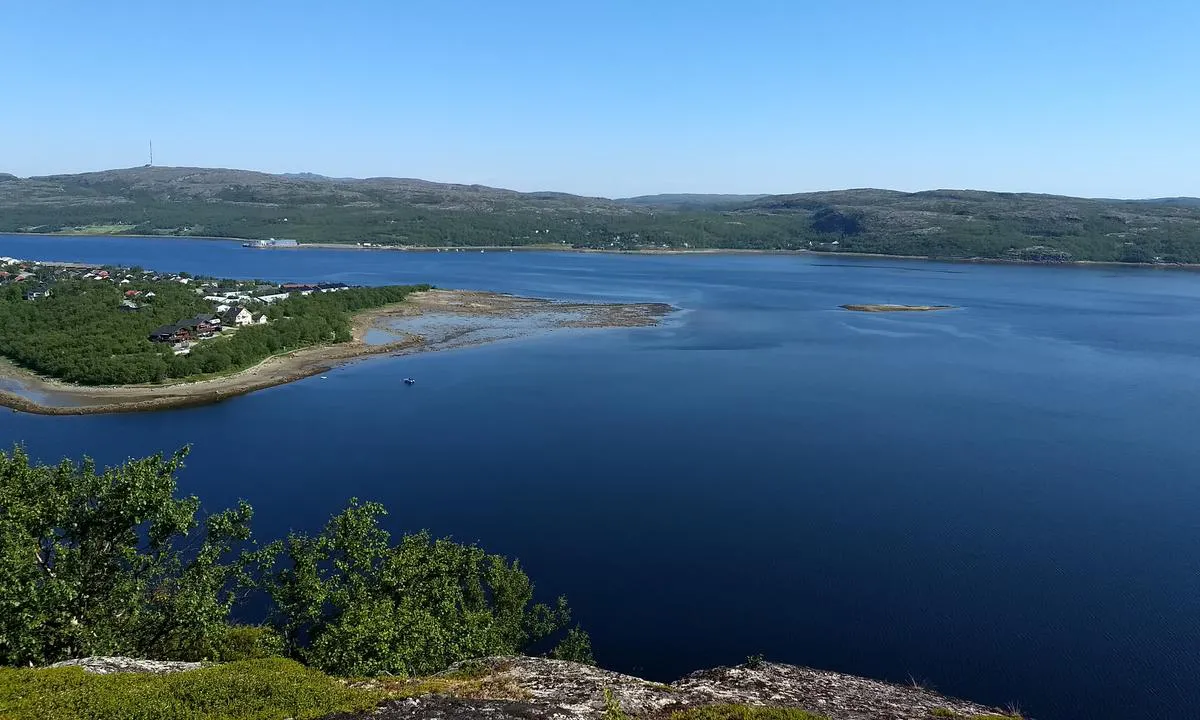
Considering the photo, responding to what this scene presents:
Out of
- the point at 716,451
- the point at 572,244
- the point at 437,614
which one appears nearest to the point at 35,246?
the point at 572,244

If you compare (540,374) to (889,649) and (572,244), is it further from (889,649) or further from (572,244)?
(572,244)

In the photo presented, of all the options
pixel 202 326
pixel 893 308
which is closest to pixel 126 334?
pixel 202 326

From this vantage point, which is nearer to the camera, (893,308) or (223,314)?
(223,314)

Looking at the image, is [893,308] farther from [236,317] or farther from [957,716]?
[957,716]

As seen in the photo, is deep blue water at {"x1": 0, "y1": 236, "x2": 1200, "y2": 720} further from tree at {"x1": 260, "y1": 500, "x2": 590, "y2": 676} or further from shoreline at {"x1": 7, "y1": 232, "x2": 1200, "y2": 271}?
shoreline at {"x1": 7, "y1": 232, "x2": 1200, "y2": 271}

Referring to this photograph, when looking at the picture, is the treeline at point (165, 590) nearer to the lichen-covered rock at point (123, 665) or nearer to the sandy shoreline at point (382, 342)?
the lichen-covered rock at point (123, 665)
